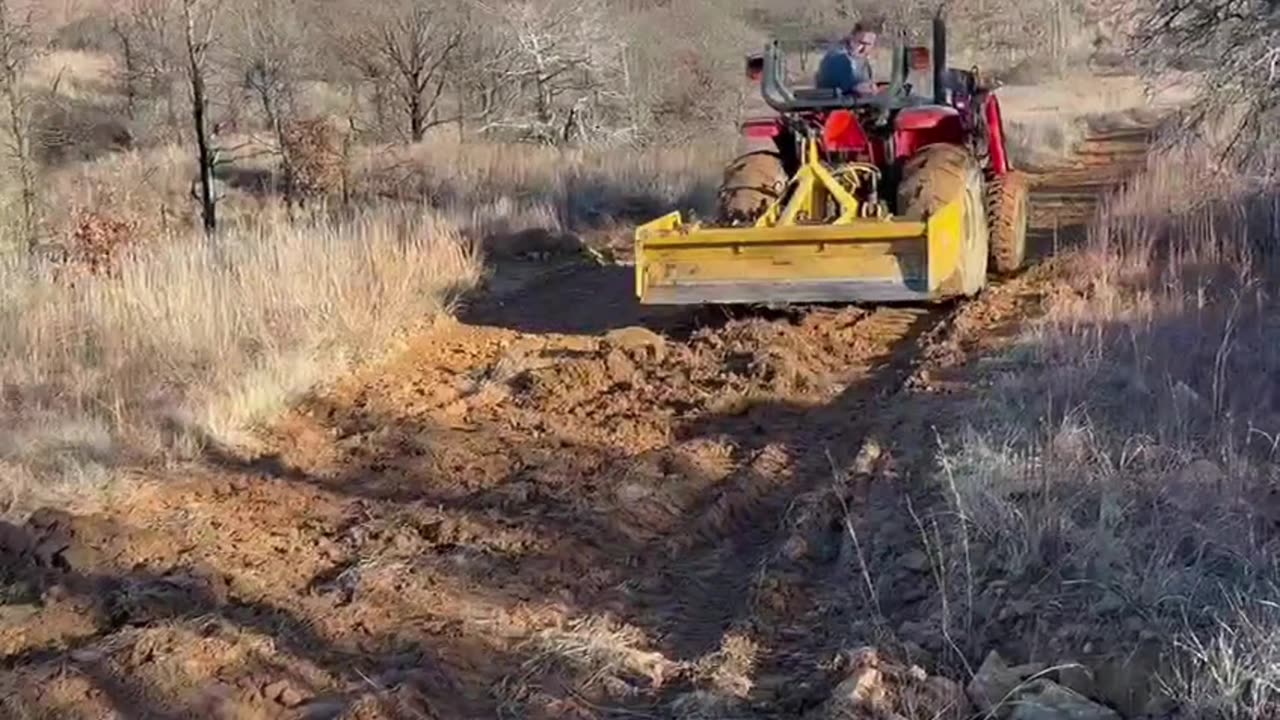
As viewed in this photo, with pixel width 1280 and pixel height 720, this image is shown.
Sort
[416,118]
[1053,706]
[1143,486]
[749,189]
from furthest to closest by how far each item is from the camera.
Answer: [416,118] < [749,189] < [1143,486] < [1053,706]

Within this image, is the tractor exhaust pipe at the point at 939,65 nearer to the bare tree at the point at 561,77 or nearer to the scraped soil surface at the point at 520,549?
the scraped soil surface at the point at 520,549

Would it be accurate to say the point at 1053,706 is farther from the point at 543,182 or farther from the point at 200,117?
the point at 543,182

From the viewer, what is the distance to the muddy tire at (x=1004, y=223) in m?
9.80

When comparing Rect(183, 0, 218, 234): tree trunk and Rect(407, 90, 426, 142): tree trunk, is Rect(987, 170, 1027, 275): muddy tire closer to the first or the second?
Rect(183, 0, 218, 234): tree trunk

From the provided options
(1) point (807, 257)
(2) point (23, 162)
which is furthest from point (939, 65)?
(2) point (23, 162)

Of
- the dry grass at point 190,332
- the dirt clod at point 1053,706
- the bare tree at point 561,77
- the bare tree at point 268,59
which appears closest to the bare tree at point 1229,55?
the dry grass at point 190,332

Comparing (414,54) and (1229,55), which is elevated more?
(414,54)

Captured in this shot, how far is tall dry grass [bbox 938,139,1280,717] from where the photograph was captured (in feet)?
12.2

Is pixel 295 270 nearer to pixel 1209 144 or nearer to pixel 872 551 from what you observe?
pixel 872 551

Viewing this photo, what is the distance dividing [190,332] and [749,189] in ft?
11.1

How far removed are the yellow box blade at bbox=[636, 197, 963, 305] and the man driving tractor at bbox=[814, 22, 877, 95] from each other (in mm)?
1569

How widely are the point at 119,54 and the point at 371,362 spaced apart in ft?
99.4

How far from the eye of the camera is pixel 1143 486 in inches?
185

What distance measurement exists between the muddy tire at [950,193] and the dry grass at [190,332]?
3133 mm
